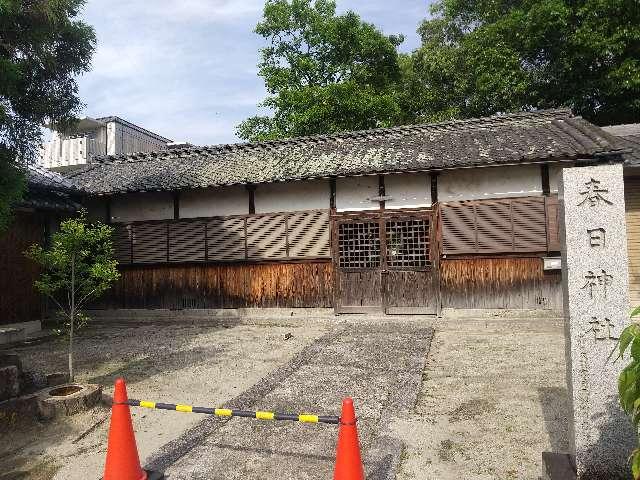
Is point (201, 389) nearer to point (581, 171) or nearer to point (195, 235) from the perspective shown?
point (581, 171)

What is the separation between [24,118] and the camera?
8445mm

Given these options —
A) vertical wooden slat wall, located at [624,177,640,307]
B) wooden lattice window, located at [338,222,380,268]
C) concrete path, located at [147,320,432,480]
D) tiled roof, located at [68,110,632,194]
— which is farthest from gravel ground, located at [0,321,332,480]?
vertical wooden slat wall, located at [624,177,640,307]

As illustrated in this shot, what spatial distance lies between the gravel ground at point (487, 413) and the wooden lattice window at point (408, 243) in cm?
313

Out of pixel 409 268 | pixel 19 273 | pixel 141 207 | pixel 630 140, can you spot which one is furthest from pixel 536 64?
pixel 19 273

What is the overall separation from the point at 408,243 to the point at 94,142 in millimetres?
22518

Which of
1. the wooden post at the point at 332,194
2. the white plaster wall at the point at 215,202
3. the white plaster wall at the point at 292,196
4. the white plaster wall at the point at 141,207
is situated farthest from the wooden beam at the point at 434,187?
the white plaster wall at the point at 141,207

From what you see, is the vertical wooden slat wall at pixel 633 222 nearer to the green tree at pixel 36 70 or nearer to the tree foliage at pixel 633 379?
the tree foliage at pixel 633 379

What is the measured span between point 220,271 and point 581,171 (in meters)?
10.8

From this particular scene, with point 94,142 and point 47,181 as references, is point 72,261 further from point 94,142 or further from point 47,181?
point 94,142

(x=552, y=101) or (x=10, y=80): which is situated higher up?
(x=552, y=101)

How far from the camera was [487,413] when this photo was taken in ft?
17.4

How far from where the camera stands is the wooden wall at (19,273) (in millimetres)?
11297

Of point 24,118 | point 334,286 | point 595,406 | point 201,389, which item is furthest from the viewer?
point 334,286

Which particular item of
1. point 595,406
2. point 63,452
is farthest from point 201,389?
point 595,406
